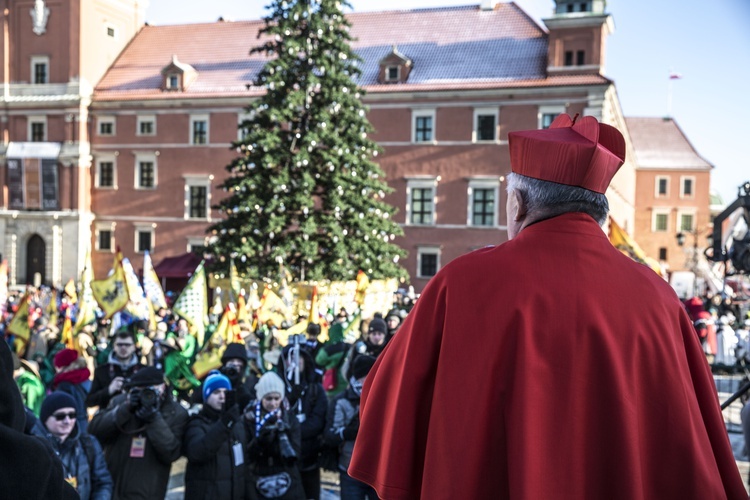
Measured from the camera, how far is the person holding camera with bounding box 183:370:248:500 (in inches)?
223

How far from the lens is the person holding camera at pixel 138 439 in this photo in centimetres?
561

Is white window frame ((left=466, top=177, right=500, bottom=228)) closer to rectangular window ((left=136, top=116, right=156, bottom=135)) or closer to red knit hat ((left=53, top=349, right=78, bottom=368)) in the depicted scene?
rectangular window ((left=136, top=116, right=156, bottom=135))

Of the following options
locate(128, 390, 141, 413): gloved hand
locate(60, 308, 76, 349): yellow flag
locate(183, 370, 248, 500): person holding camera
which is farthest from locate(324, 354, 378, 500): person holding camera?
locate(60, 308, 76, 349): yellow flag

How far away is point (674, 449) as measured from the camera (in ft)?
6.56

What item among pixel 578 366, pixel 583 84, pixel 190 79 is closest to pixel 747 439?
pixel 578 366

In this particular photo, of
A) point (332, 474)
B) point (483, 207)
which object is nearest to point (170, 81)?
point (483, 207)

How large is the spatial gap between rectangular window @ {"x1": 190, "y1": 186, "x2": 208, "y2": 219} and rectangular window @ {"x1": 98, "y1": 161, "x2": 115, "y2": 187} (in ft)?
16.2

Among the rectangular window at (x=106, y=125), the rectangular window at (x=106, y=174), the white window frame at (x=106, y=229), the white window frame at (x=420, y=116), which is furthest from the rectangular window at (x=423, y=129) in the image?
the white window frame at (x=106, y=229)

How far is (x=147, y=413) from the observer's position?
18.3 feet

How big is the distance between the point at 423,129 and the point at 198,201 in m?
12.0

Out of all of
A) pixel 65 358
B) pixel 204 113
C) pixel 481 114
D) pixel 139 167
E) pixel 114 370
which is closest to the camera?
pixel 65 358

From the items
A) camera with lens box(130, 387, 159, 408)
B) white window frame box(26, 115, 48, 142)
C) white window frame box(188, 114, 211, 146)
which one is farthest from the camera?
white window frame box(26, 115, 48, 142)

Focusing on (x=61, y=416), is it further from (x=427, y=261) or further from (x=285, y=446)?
(x=427, y=261)

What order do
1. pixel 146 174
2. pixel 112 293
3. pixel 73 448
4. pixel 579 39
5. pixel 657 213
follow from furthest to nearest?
1. pixel 657 213
2. pixel 146 174
3. pixel 579 39
4. pixel 112 293
5. pixel 73 448
